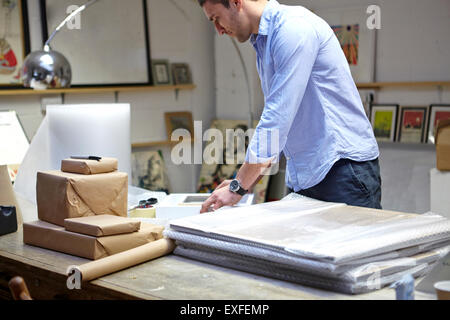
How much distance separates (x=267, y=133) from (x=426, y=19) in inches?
124

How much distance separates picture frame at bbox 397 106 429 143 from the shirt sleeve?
9.41 feet

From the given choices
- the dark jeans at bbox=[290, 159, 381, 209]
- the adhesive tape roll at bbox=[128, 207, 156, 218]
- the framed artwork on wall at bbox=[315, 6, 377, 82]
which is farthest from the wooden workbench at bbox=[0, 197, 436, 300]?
the framed artwork on wall at bbox=[315, 6, 377, 82]

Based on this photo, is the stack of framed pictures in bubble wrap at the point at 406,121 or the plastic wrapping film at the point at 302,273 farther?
the stack of framed pictures in bubble wrap at the point at 406,121

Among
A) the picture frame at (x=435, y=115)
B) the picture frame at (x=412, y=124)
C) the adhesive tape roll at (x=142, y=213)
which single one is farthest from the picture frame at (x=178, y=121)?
the adhesive tape roll at (x=142, y=213)

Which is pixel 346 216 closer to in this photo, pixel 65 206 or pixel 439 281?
pixel 439 281

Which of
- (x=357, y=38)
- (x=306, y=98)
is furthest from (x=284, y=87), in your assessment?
(x=357, y=38)

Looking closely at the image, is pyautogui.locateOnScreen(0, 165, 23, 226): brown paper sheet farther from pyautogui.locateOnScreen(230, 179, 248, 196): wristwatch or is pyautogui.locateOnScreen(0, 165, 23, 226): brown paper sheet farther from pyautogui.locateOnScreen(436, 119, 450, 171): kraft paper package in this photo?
pyautogui.locateOnScreen(436, 119, 450, 171): kraft paper package

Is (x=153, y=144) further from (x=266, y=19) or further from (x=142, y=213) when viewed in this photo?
(x=266, y=19)

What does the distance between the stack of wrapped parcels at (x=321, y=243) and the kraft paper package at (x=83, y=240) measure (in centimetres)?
9

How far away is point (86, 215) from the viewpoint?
1392 millimetres

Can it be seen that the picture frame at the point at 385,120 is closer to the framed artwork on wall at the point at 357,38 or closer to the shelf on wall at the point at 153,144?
the framed artwork on wall at the point at 357,38

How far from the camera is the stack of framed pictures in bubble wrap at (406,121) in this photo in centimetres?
407

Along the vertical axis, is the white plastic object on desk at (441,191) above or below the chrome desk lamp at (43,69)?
below
